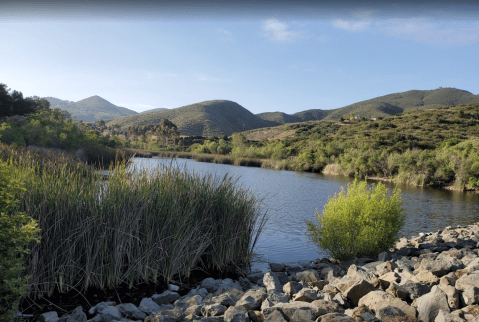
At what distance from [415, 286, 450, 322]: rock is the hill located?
88869 mm

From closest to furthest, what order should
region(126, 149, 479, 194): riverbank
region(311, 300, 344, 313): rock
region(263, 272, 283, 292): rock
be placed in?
region(311, 300, 344, 313): rock → region(263, 272, 283, 292): rock → region(126, 149, 479, 194): riverbank

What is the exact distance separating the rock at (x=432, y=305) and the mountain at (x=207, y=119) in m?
83.0

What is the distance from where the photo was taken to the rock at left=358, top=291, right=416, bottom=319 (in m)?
3.47

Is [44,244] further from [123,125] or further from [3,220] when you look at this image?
[123,125]

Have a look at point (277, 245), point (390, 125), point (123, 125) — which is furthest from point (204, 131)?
point (277, 245)

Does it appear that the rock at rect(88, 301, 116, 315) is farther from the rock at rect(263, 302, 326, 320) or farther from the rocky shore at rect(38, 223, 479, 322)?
the rock at rect(263, 302, 326, 320)

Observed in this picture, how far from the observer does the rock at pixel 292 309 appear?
140 inches

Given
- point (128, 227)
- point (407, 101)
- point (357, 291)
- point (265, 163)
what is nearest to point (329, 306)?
point (357, 291)

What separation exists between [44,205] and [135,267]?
1.57 metres

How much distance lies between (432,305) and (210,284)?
10.5 feet

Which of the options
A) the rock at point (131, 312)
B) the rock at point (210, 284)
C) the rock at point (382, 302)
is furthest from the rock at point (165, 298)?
the rock at point (382, 302)

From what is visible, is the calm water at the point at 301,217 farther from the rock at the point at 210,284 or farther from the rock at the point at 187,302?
the rock at the point at 187,302

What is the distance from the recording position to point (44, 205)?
455 cm

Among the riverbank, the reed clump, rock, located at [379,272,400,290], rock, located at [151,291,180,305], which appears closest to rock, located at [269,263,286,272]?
the reed clump
